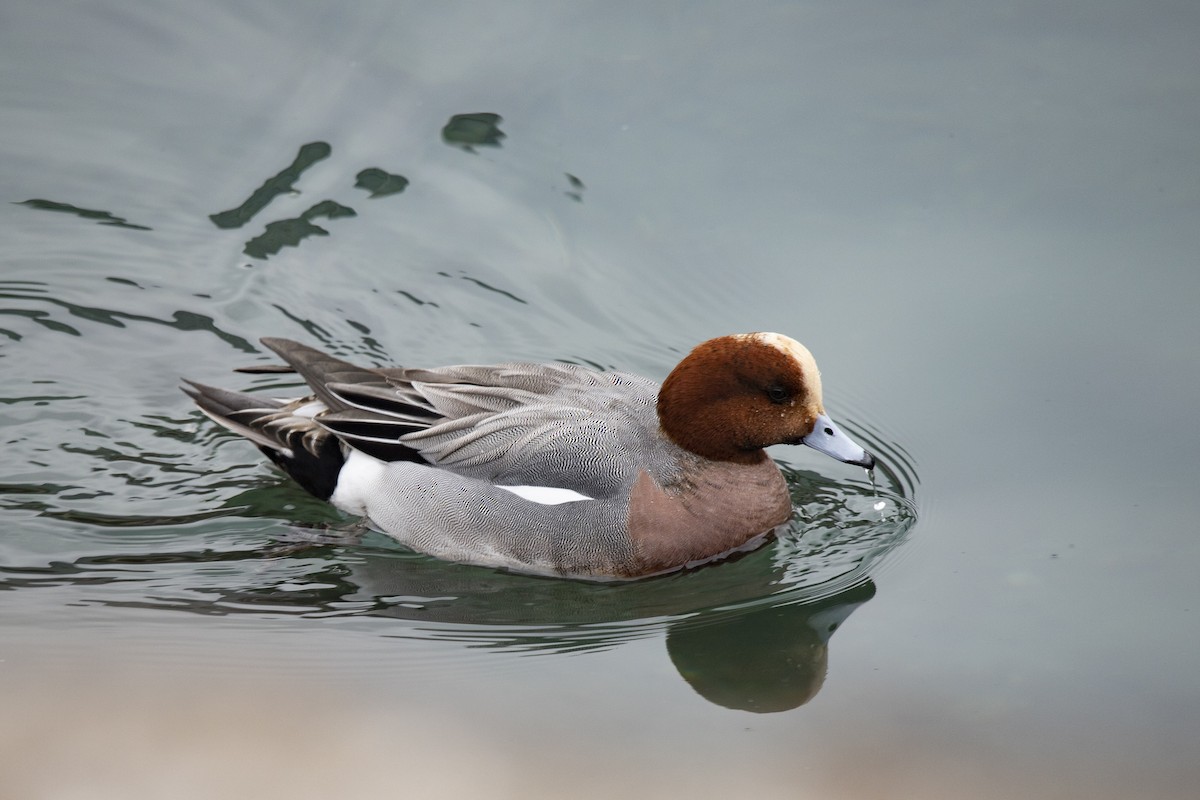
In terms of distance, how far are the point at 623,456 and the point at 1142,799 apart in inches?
89.7

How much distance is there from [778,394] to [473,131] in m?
3.36

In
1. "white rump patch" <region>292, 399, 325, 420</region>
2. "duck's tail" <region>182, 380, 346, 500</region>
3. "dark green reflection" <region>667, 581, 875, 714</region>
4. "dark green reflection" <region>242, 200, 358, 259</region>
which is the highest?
"dark green reflection" <region>242, 200, 358, 259</region>

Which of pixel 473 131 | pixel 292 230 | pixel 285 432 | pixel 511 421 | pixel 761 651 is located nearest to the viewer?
pixel 761 651

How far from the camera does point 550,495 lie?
5.43 metres

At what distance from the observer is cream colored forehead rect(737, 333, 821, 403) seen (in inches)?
209

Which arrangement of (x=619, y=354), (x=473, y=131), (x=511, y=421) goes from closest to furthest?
(x=511, y=421)
(x=619, y=354)
(x=473, y=131)

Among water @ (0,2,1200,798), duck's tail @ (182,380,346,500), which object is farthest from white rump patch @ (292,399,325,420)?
water @ (0,2,1200,798)

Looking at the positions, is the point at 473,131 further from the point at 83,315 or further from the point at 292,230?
the point at 83,315

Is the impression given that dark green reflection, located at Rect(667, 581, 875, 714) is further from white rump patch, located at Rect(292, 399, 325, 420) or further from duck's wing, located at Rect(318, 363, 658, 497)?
white rump patch, located at Rect(292, 399, 325, 420)

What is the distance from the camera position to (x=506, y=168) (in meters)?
7.75

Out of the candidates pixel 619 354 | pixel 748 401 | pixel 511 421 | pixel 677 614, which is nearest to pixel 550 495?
pixel 511 421

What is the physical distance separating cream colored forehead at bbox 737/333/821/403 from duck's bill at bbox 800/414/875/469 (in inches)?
4.8

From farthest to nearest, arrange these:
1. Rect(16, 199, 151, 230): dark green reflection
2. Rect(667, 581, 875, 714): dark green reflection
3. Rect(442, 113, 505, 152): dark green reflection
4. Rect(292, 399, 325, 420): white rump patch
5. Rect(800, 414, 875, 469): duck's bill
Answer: Rect(442, 113, 505, 152): dark green reflection
Rect(16, 199, 151, 230): dark green reflection
Rect(292, 399, 325, 420): white rump patch
Rect(800, 414, 875, 469): duck's bill
Rect(667, 581, 875, 714): dark green reflection

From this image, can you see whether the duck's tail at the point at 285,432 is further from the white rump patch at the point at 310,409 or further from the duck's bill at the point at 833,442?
the duck's bill at the point at 833,442
